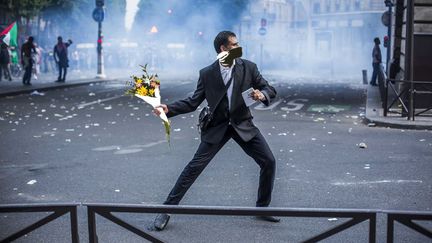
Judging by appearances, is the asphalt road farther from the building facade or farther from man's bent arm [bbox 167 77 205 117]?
the building facade

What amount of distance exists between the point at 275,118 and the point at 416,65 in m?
4.15

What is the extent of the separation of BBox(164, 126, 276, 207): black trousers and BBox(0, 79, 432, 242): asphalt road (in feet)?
0.93

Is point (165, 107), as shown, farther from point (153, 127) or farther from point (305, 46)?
point (305, 46)

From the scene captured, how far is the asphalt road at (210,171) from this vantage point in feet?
18.2

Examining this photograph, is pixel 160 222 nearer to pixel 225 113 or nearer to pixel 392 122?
pixel 225 113

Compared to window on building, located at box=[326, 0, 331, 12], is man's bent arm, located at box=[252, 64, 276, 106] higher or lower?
lower

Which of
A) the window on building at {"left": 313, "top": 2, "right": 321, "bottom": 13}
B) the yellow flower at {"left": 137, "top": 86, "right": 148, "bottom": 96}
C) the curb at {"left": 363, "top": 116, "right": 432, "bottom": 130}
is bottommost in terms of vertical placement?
the curb at {"left": 363, "top": 116, "right": 432, "bottom": 130}

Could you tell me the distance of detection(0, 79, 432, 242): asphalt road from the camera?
18.2 feet

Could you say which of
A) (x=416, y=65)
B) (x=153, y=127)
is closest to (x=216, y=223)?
(x=153, y=127)

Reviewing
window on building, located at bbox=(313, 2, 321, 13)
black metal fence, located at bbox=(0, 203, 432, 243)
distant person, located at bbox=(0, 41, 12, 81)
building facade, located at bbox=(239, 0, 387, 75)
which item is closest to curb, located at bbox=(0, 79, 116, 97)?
distant person, located at bbox=(0, 41, 12, 81)

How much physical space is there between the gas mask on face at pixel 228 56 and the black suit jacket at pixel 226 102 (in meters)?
0.08

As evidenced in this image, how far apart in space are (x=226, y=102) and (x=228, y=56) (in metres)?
0.42

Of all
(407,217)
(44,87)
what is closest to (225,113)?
(407,217)

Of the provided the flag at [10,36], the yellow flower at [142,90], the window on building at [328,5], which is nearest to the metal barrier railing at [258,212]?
the yellow flower at [142,90]
